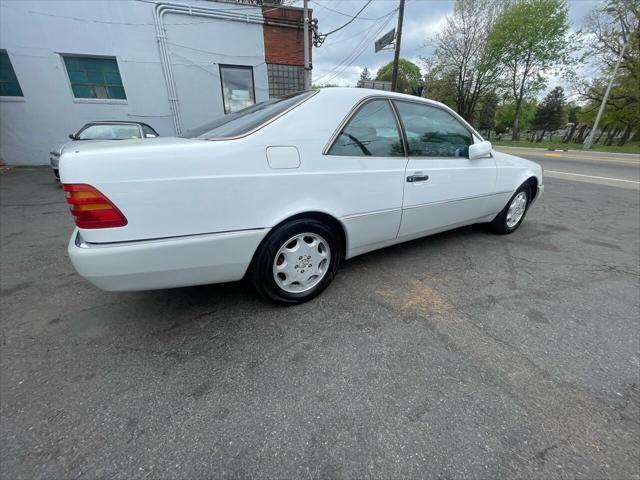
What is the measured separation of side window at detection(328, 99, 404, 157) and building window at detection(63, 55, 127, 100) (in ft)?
35.9

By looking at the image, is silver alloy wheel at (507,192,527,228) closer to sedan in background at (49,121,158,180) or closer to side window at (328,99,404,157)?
side window at (328,99,404,157)

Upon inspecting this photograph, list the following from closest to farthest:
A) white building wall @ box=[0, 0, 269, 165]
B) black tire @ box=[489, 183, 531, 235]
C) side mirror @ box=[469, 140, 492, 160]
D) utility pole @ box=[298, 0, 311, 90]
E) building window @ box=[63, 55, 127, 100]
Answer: side mirror @ box=[469, 140, 492, 160], black tire @ box=[489, 183, 531, 235], white building wall @ box=[0, 0, 269, 165], building window @ box=[63, 55, 127, 100], utility pole @ box=[298, 0, 311, 90]

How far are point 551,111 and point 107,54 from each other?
237 feet

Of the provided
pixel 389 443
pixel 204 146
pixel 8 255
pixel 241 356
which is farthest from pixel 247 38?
pixel 389 443

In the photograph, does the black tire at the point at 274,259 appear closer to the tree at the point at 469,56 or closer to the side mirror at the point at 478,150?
the side mirror at the point at 478,150

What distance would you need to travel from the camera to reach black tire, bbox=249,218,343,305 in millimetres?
1892

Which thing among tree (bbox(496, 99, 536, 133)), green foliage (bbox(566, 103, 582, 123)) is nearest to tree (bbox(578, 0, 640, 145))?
green foliage (bbox(566, 103, 582, 123))

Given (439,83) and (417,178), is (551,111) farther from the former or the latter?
(417,178)

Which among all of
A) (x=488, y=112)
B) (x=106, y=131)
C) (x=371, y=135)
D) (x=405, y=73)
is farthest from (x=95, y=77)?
(x=405, y=73)

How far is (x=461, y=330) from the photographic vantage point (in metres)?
1.96

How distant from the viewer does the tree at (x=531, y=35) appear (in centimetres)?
2794

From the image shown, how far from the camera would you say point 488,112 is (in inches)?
1825

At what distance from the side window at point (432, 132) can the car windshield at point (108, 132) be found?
282 inches

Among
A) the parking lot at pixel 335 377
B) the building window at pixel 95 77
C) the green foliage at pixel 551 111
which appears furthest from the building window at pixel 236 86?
the green foliage at pixel 551 111
